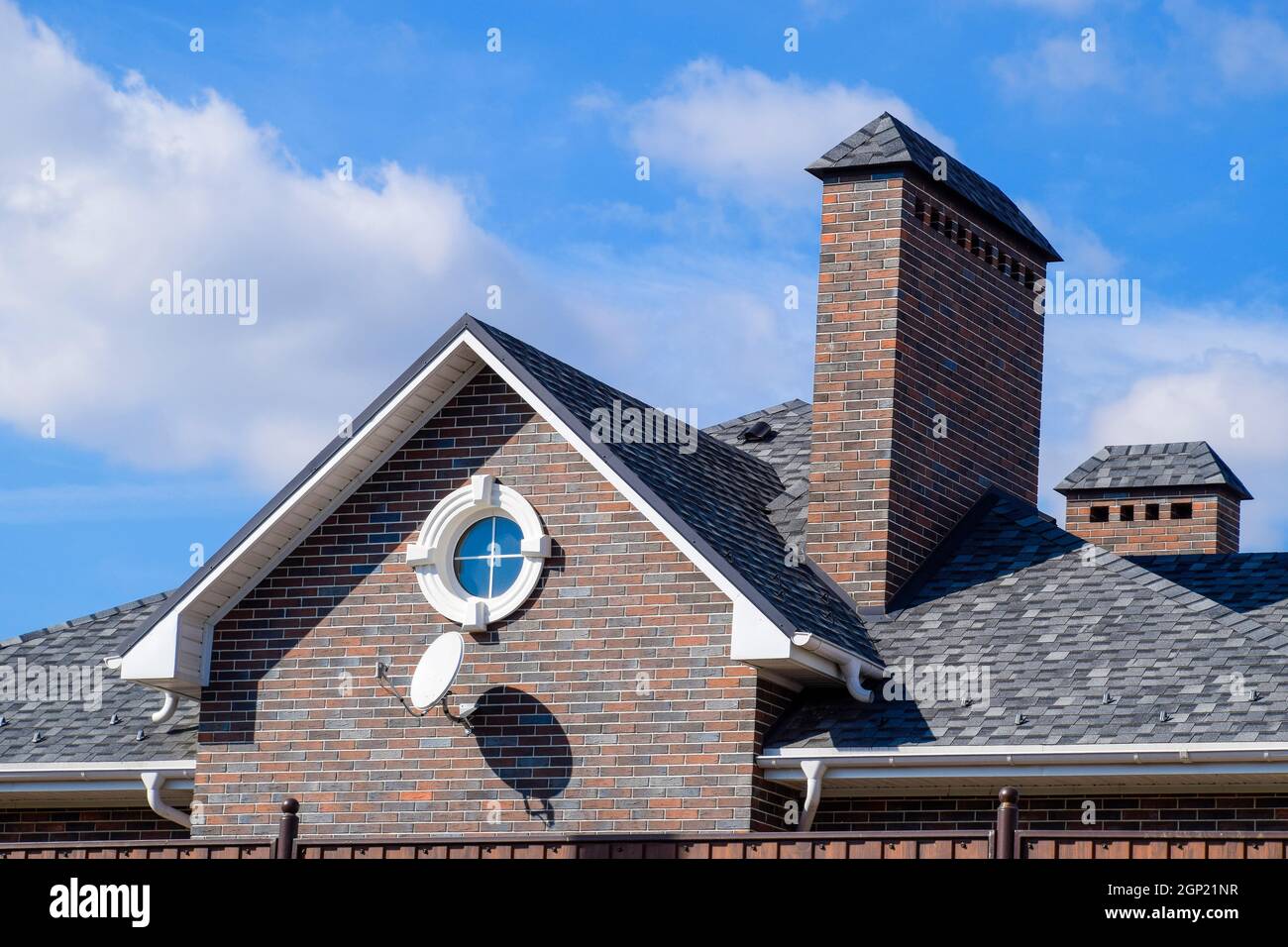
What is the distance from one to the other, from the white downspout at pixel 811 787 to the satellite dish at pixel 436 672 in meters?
2.74

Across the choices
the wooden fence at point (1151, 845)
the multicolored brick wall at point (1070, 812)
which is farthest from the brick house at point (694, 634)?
the wooden fence at point (1151, 845)

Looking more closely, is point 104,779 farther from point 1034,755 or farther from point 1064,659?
point 1064,659

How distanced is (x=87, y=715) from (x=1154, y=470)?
13.4 meters

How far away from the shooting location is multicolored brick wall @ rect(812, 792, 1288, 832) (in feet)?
52.0

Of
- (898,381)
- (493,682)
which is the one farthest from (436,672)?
(898,381)

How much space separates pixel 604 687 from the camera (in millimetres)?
16984

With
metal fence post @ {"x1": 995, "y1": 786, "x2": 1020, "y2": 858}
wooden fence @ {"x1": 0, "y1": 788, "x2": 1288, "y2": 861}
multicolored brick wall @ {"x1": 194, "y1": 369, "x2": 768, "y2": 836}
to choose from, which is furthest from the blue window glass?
metal fence post @ {"x1": 995, "y1": 786, "x2": 1020, "y2": 858}

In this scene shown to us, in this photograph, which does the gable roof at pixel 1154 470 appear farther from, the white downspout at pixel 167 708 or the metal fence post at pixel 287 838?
the metal fence post at pixel 287 838

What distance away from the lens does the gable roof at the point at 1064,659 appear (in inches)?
629

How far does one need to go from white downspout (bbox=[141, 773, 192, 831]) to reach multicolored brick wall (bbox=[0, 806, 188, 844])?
23.9 inches

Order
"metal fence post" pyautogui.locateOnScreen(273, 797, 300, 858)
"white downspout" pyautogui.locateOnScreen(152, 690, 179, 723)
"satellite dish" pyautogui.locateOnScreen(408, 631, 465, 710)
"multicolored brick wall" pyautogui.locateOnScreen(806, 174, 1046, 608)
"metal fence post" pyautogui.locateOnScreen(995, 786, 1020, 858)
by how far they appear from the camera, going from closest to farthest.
Result: 1. "metal fence post" pyautogui.locateOnScreen(995, 786, 1020, 858)
2. "metal fence post" pyautogui.locateOnScreen(273, 797, 300, 858)
3. "satellite dish" pyautogui.locateOnScreen(408, 631, 465, 710)
4. "white downspout" pyautogui.locateOnScreen(152, 690, 179, 723)
5. "multicolored brick wall" pyautogui.locateOnScreen(806, 174, 1046, 608)

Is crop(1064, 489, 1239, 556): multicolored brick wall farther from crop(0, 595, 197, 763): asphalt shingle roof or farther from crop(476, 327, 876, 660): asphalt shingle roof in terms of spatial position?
crop(0, 595, 197, 763): asphalt shingle roof

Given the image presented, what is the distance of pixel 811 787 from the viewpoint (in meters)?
16.4
